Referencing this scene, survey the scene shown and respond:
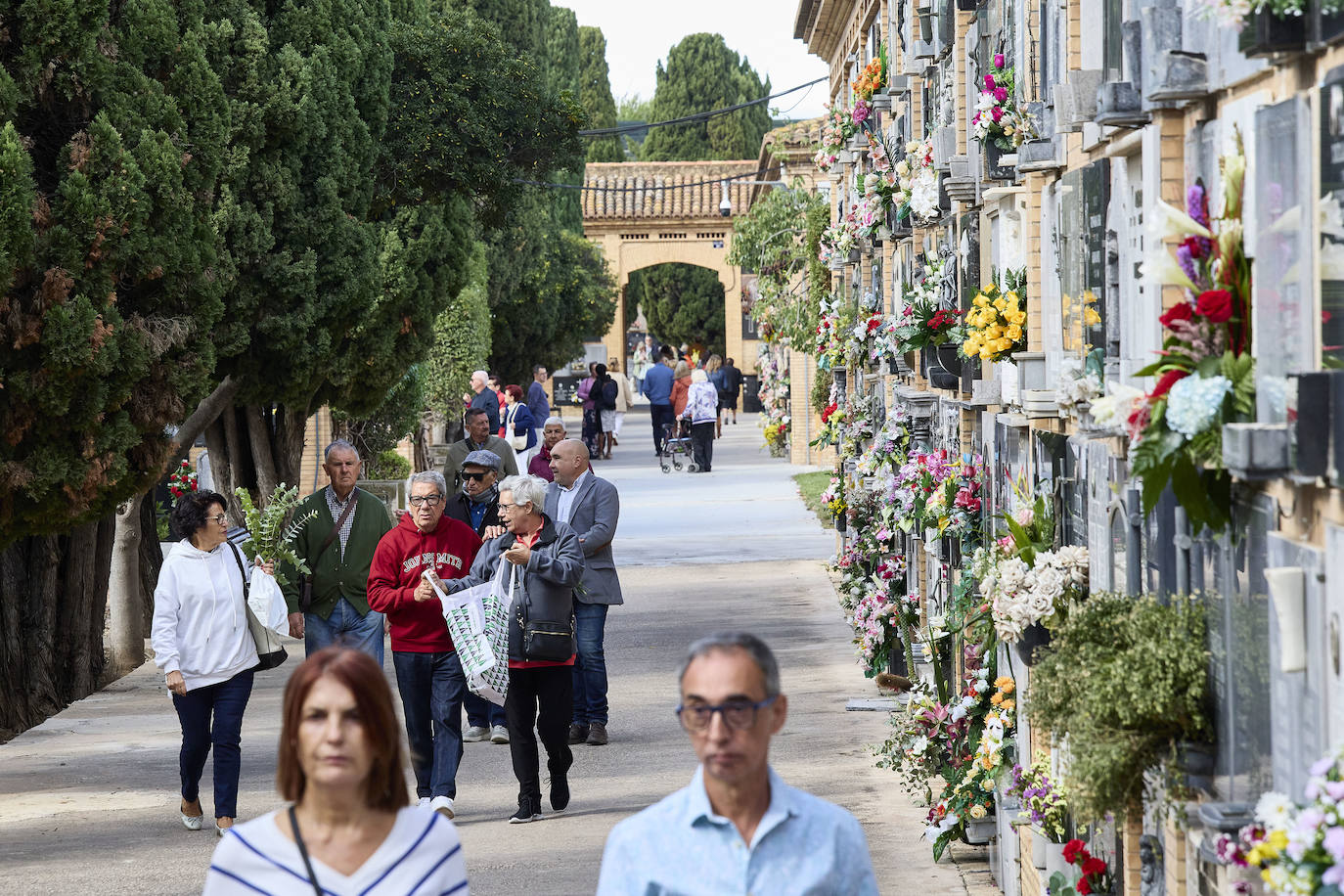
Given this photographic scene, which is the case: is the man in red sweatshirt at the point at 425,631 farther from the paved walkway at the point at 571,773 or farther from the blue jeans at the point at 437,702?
the paved walkway at the point at 571,773

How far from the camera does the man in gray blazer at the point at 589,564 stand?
10289mm

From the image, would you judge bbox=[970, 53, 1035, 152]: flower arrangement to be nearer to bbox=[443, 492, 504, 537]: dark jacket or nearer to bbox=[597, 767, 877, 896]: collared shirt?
bbox=[443, 492, 504, 537]: dark jacket

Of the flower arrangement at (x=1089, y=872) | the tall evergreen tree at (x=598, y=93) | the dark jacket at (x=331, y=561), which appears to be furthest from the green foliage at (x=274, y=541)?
A: the tall evergreen tree at (x=598, y=93)

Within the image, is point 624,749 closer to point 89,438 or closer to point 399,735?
point 89,438

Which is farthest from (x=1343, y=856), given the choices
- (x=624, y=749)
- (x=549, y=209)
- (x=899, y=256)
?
(x=549, y=209)

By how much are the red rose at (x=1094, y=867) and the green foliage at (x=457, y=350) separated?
23161 millimetres

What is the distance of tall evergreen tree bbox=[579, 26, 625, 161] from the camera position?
210ft

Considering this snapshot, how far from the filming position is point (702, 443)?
3084 cm

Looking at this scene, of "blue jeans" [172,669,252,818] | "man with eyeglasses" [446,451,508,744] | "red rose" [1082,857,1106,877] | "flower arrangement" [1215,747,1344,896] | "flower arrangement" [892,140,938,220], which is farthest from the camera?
"man with eyeglasses" [446,451,508,744]

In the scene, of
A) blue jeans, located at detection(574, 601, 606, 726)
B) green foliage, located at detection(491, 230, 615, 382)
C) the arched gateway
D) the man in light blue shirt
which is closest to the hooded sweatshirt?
blue jeans, located at detection(574, 601, 606, 726)

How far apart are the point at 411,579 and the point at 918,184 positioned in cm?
348

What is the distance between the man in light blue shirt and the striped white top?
460 mm

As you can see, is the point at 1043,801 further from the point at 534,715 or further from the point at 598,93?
the point at 598,93

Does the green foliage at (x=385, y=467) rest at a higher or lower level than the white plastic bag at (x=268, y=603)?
lower
